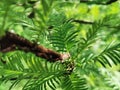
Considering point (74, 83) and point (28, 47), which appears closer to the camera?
point (74, 83)

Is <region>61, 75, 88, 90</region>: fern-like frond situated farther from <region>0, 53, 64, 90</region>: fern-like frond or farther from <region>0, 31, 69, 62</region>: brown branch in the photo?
<region>0, 31, 69, 62</region>: brown branch

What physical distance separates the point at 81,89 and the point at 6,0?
0.28m

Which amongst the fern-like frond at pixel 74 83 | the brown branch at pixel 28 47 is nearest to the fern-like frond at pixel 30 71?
the fern-like frond at pixel 74 83

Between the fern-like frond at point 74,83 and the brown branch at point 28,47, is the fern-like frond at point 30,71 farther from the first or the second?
the brown branch at point 28,47

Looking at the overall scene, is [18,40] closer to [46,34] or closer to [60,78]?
[46,34]

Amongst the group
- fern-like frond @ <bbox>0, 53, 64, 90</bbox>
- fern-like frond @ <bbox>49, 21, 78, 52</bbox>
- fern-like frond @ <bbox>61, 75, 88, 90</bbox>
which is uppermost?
fern-like frond @ <bbox>49, 21, 78, 52</bbox>

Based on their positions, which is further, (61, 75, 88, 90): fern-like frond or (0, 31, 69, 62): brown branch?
(0, 31, 69, 62): brown branch

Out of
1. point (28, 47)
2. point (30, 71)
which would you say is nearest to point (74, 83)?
point (30, 71)

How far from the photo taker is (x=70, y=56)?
76cm

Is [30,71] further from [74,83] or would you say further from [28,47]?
[28,47]

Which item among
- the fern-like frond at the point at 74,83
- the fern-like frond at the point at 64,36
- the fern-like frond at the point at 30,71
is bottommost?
the fern-like frond at the point at 74,83

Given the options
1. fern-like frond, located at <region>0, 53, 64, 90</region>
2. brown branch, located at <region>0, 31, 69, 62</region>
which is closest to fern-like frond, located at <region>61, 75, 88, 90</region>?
fern-like frond, located at <region>0, 53, 64, 90</region>

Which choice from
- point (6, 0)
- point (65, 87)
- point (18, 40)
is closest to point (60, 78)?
point (65, 87)

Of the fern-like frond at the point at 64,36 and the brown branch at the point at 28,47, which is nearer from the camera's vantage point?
the fern-like frond at the point at 64,36
